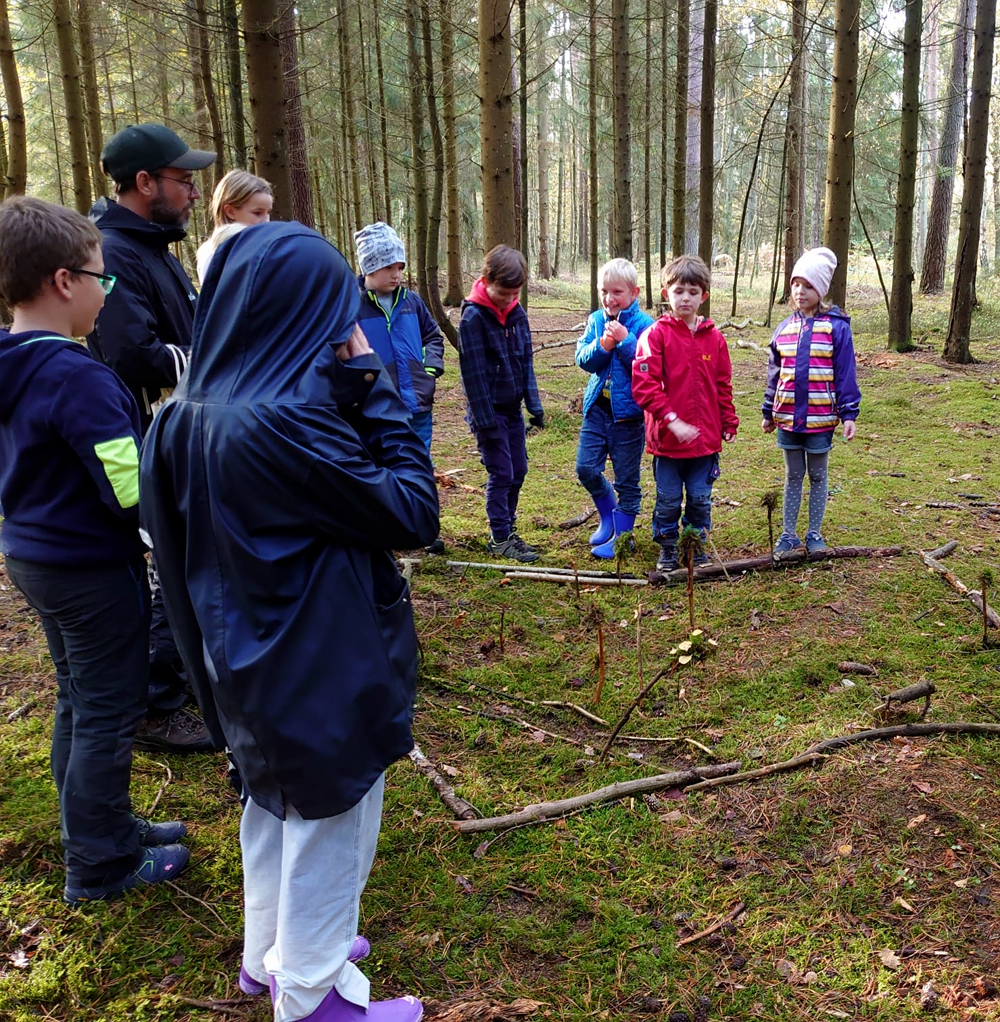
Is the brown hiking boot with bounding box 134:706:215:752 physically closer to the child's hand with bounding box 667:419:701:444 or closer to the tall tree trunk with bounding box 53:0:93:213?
the child's hand with bounding box 667:419:701:444

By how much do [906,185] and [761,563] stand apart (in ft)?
33.1

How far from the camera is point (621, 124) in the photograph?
12062mm

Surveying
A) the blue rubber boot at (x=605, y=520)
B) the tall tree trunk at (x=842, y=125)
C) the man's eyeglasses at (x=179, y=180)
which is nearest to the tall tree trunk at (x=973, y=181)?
the tall tree trunk at (x=842, y=125)

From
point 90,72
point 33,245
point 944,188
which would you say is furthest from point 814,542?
point 944,188

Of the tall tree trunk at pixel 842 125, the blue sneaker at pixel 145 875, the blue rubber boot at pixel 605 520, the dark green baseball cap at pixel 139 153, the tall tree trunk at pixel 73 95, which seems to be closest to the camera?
the blue sneaker at pixel 145 875

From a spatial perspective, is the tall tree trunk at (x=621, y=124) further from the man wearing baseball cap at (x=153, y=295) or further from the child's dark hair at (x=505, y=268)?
the man wearing baseball cap at (x=153, y=295)

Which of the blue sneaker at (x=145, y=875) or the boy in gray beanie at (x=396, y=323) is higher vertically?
the boy in gray beanie at (x=396, y=323)

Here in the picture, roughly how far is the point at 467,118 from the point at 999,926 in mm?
23997

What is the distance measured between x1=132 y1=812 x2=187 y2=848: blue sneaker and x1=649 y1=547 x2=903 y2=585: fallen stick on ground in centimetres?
334

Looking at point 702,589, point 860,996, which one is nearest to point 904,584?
point 702,589

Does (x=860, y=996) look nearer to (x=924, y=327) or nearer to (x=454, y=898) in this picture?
(x=454, y=898)

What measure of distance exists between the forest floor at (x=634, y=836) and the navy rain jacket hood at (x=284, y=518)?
3.53ft

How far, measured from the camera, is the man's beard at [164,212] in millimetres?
3402

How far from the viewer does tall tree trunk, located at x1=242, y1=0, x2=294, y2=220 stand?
498cm
